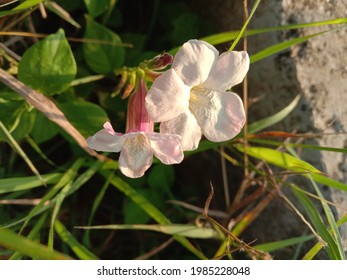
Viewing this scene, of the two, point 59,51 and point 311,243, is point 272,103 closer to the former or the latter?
point 311,243

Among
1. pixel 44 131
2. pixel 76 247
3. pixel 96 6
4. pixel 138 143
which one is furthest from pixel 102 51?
pixel 76 247

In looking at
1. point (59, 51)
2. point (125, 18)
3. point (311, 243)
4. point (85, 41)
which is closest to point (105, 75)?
point (85, 41)

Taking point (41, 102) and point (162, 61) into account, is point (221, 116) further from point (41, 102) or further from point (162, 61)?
point (41, 102)

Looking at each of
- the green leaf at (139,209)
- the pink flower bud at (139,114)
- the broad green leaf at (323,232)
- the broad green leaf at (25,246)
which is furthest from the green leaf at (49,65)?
the broad green leaf at (323,232)

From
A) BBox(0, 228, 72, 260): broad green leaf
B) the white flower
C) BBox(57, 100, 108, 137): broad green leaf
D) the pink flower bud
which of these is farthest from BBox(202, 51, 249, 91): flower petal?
BBox(0, 228, 72, 260): broad green leaf

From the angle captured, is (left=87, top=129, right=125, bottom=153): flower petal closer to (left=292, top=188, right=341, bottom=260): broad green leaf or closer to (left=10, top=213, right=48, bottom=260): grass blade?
(left=10, top=213, right=48, bottom=260): grass blade

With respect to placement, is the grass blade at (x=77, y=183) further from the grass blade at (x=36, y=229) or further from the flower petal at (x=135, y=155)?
the flower petal at (x=135, y=155)

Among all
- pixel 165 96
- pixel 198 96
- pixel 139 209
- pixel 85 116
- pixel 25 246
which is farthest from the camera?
pixel 139 209
